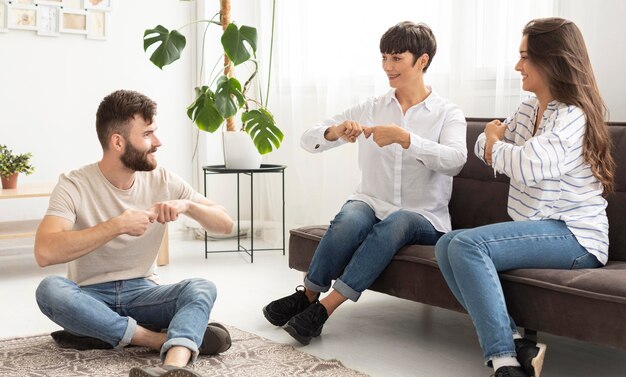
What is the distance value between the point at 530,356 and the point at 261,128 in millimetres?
2436

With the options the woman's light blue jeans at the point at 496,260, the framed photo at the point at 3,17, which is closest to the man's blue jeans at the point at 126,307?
the woman's light blue jeans at the point at 496,260

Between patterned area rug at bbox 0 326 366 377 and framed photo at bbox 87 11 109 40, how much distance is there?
265 centimetres

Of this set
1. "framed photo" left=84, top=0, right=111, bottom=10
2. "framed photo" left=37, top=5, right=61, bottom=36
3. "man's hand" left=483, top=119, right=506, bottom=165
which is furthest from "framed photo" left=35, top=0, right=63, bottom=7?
"man's hand" left=483, top=119, right=506, bottom=165

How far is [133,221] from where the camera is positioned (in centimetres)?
243

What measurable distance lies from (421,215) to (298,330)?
23.6 inches

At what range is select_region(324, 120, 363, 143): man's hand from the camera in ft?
9.72

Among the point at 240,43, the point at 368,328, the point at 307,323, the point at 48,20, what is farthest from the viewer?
the point at 48,20

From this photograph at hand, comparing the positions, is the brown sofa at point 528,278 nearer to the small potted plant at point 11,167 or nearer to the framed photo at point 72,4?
the small potted plant at point 11,167

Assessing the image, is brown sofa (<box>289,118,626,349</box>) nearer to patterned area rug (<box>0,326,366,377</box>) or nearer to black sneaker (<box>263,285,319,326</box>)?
black sneaker (<box>263,285,319,326</box>)

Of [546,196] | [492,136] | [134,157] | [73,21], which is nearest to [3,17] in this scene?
[73,21]

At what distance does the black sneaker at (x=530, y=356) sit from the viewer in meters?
2.25

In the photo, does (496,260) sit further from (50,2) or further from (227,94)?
(50,2)

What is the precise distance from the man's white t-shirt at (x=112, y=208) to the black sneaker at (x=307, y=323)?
0.50 m

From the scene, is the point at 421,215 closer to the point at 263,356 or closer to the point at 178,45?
the point at 263,356
